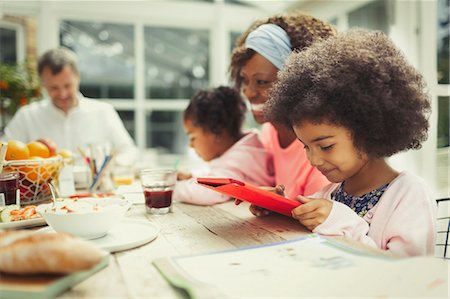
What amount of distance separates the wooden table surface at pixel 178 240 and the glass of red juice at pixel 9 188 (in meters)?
0.34

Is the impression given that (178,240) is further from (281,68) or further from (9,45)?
(9,45)

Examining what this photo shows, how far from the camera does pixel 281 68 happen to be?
Result: 1577mm

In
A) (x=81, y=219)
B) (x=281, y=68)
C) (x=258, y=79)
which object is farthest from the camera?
(x=258, y=79)

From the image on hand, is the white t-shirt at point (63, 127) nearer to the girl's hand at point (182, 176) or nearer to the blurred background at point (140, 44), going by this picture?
the blurred background at point (140, 44)

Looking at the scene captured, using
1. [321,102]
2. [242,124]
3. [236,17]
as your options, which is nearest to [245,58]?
Answer: [242,124]

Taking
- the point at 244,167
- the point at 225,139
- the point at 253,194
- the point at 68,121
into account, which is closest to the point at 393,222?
the point at 253,194

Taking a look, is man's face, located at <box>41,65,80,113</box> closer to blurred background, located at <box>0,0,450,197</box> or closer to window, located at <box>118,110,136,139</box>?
blurred background, located at <box>0,0,450,197</box>

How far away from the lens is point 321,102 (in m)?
1.13

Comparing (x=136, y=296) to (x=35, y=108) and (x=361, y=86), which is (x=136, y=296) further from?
(x=35, y=108)

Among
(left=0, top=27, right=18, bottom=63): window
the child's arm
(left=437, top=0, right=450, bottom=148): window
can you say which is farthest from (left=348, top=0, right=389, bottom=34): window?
(left=0, top=27, right=18, bottom=63): window

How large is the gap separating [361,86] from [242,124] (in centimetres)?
108

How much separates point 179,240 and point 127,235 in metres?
0.12

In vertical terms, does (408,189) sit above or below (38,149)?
below

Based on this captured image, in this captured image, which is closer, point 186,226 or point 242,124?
point 186,226
